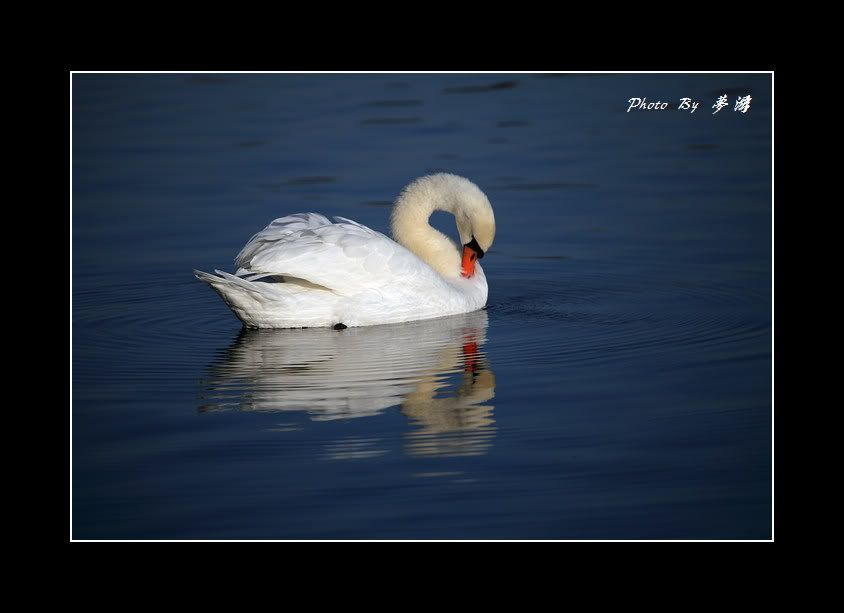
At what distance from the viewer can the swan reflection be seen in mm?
8023

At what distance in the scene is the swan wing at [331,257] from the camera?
10.1m

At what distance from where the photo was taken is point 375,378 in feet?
29.2

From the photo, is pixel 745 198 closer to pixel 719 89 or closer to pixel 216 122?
pixel 719 89

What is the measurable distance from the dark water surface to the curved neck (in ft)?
2.37

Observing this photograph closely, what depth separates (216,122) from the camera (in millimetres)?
19984

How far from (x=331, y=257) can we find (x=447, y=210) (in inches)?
65.4

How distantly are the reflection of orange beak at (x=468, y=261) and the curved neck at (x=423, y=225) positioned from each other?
0.21 feet

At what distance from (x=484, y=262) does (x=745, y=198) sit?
11.7ft

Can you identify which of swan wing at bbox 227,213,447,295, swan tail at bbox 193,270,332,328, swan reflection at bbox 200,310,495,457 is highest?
swan wing at bbox 227,213,447,295

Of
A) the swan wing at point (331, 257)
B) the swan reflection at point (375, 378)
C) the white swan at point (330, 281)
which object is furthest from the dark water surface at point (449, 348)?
the swan wing at point (331, 257)
